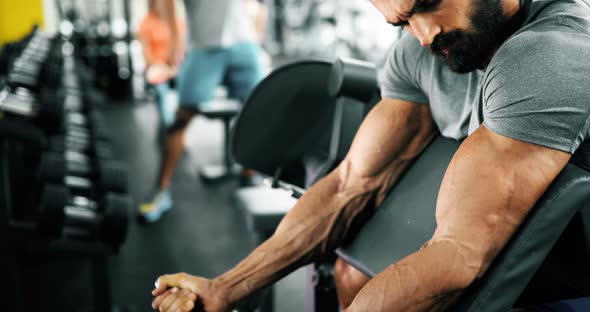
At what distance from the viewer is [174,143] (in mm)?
2777

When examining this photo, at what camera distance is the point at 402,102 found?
40.5 inches

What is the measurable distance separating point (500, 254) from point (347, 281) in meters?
0.39

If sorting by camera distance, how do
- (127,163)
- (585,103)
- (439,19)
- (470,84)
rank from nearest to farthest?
Answer: (585,103), (439,19), (470,84), (127,163)

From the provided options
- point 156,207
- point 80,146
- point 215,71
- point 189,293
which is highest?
point 189,293

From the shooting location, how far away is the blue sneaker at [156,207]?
2.70 meters

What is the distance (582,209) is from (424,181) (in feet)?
0.92

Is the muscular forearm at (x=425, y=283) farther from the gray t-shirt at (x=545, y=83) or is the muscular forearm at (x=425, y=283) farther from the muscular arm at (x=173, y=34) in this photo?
the muscular arm at (x=173, y=34)

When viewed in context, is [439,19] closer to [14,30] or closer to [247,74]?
[247,74]

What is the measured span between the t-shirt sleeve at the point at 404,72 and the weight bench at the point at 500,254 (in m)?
0.10

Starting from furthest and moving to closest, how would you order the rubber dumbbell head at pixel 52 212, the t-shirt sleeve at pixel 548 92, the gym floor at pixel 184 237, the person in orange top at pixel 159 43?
the person in orange top at pixel 159 43
the gym floor at pixel 184 237
the rubber dumbbell head at pixel 52 212
the t-shirt sleeve at pixel 548 92

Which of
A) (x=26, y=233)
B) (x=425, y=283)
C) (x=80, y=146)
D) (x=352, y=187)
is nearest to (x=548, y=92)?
(x=425, y=283)

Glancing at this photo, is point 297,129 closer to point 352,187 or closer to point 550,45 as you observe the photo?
Answer: point 352,187

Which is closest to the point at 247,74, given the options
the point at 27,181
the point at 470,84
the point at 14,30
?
the point at 27,181

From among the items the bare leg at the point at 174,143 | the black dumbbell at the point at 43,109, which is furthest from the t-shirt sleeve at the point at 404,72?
the bare leg at the point at 174,143
